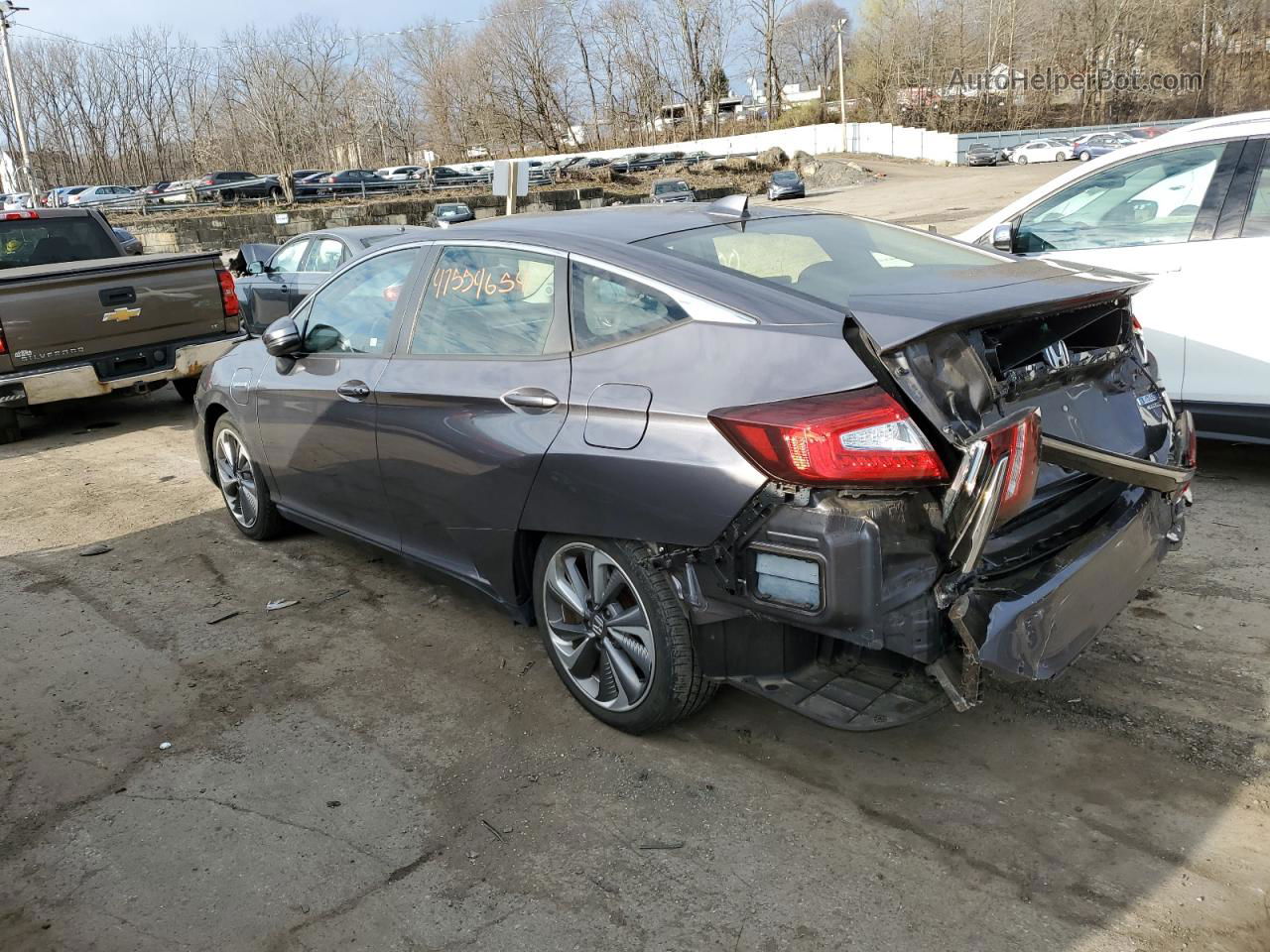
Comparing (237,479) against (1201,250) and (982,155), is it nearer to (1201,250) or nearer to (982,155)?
(1201,250)

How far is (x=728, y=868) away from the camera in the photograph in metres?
2.69

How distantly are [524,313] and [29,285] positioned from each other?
20.3ft

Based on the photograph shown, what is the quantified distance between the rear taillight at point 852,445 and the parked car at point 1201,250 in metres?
2.88

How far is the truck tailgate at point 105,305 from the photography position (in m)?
7.85

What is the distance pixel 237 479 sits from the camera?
5.61 metres

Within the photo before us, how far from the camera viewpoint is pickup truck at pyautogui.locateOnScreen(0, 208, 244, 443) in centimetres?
789

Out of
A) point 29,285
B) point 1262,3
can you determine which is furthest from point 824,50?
point 29,285

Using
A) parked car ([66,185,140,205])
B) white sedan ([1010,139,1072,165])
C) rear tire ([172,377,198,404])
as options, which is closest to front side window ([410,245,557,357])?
rear tire ([172,377,198,404])

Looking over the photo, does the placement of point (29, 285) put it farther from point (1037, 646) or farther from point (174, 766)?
point (1037, 646)

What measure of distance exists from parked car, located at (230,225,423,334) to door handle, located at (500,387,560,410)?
6.77 m

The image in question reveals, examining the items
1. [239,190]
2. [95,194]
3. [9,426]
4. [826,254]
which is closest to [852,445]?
[826,254]

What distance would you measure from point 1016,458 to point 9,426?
8971 millimetres

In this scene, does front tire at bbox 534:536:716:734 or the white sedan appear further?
the white sedan

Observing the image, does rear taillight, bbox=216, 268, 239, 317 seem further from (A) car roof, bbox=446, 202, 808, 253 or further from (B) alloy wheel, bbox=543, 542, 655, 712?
(B) alloy wheel, bbox=543, 542, 655, 712
